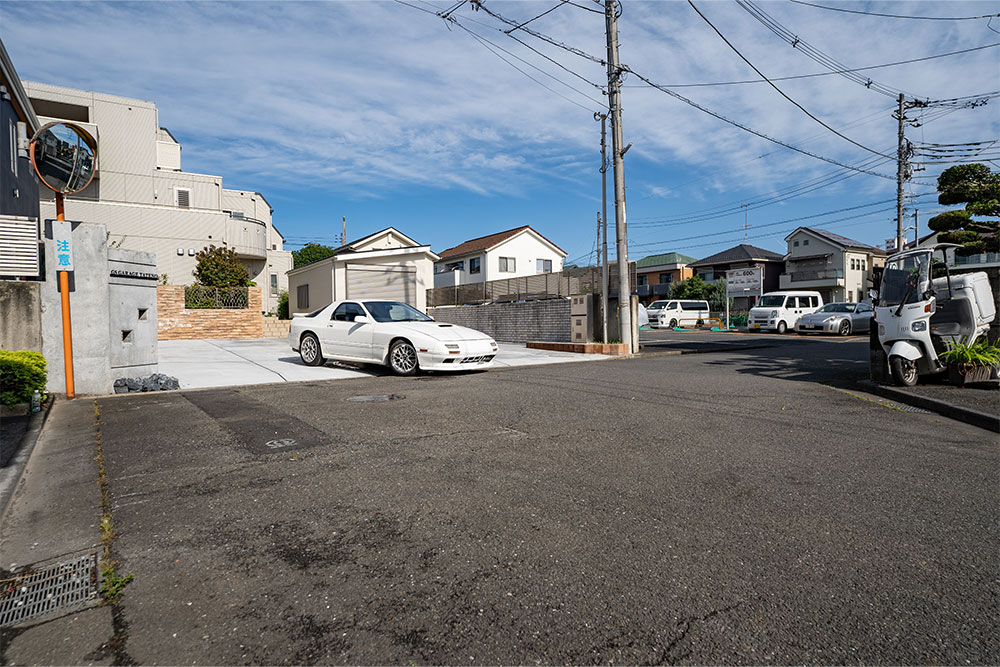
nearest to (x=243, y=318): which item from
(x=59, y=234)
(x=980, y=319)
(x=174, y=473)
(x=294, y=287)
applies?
(x=294, y=287)

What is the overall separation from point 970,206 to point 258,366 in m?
14.4

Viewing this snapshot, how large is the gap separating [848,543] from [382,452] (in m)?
3.28

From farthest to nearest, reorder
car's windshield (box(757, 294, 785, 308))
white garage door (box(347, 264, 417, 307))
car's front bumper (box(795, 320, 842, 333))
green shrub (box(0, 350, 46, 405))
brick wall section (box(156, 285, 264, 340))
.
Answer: car's windshield (box(757, 294, 785, 308)), car's front bumper (box(795, 320, 842, 333)), white garage door (box(347, 264, 417, 307)), brick wall section (box(156, 285, 264, 340)), green shrub (box(0, 350, 46, 405))

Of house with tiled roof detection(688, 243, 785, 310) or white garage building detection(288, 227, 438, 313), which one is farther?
house with tiled roof detection(688, 243, 785, 310)

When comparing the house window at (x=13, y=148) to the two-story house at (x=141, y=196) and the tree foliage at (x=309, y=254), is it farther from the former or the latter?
the tree foliage at (x=309, y=254)

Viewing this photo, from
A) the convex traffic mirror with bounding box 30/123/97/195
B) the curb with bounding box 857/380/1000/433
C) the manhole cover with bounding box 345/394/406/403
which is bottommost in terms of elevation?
the curb with bounding box 857/380/1000/433

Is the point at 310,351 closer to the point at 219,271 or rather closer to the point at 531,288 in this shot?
the point at 531,288

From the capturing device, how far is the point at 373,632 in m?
2.19

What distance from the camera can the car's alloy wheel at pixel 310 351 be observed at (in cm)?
1198

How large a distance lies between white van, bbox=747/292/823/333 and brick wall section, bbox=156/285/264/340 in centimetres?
2338

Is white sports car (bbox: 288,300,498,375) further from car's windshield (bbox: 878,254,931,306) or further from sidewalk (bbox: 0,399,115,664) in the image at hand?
car's windshield (bbox: 878,254,931,306)

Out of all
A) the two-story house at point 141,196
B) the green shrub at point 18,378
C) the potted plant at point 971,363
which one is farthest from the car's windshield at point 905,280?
the two-story house at point 141,196

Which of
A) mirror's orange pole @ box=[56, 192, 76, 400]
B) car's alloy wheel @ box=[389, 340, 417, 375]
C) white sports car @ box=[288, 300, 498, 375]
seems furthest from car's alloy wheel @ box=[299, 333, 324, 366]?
mirror's orange pole @ box=[56, 192, 76, 400]

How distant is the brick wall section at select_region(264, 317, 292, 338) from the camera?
26.0 m
